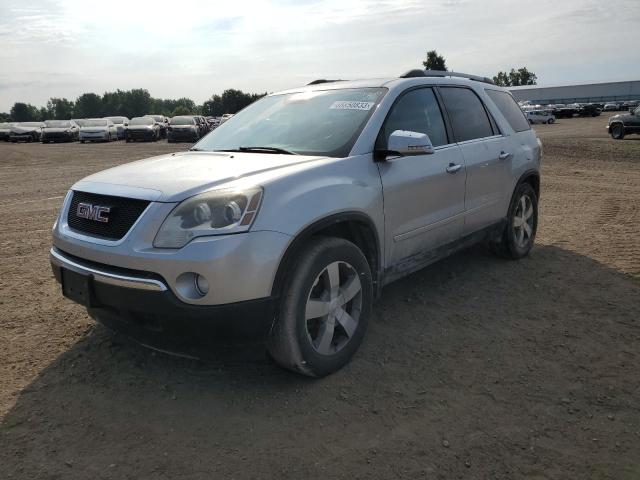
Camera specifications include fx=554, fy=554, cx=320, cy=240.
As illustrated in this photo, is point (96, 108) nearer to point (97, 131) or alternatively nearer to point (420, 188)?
point (97, 131)

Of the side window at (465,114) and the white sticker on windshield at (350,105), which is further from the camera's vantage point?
the side window at (465,114)

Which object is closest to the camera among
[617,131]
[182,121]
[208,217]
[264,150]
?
[208,217]

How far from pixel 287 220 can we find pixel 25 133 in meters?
40.1

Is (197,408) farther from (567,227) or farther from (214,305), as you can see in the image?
(567,227)

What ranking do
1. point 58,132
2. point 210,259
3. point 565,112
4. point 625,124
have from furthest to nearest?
point 565,112 → point 58,132 → point 625,124 → point 210,259

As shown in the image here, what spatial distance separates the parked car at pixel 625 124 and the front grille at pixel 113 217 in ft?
81.9

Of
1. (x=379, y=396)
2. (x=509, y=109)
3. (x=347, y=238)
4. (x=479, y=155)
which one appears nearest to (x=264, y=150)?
(x=347, y=238)

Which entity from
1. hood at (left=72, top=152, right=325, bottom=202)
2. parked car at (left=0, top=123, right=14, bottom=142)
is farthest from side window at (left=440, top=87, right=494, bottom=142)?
parked car at (left=0, top=123, right=14, bottom=142)

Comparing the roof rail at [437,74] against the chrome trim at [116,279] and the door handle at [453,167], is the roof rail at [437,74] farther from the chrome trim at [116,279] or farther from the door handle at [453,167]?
the chrome trim at [116,279]

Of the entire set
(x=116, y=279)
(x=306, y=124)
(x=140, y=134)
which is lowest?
(x=116, y=279)

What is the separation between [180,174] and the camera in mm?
3248

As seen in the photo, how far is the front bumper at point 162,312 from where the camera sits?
2775mm

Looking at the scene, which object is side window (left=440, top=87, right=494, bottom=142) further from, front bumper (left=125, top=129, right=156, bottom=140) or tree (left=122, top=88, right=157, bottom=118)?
tree (left=122, top=88, right=157, bottom=118)

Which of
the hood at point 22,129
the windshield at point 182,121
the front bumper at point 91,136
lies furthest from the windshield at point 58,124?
the windshield at point 182,121
